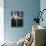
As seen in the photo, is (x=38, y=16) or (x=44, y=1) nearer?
(x=44, y=1)

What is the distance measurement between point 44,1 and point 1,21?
1.83 meters

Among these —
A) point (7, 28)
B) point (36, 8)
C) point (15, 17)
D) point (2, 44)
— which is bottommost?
point (2, 44)

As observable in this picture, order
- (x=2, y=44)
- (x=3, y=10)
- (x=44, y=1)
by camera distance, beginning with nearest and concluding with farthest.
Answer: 1. (x=2, y=44)
2. (x=44, y=1)
3. (x=3, y=10)

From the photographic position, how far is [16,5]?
207 inches

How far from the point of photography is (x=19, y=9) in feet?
17.3

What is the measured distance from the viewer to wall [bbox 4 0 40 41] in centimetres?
523

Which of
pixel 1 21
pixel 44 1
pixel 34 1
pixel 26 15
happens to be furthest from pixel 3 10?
pixel 44 1

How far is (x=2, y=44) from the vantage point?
12.1 ft

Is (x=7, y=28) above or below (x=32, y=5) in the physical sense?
below

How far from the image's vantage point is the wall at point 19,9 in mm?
5234

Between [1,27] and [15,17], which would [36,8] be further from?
[1,27]

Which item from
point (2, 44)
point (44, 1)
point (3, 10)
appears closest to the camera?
point (2, 44)

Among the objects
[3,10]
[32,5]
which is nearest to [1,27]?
[3,10]

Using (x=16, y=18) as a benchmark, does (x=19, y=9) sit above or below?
above
